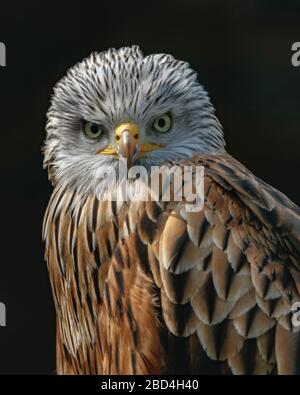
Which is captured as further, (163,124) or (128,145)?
(163,124)

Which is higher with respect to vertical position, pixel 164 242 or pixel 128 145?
pixel 128 145

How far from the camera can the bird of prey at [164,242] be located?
1.93m

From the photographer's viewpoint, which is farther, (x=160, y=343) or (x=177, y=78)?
(x=177, y=78)

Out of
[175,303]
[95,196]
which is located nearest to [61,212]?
[95,196]

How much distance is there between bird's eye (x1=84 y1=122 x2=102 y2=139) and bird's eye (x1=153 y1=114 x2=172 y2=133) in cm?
11

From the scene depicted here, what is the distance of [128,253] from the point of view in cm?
198

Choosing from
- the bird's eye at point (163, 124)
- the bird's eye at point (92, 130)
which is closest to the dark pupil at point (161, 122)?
the bird's eye at point (163, 124)

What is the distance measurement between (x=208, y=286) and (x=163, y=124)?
13.6 inches

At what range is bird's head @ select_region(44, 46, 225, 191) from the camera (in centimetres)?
199

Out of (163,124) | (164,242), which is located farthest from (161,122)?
(164,242)

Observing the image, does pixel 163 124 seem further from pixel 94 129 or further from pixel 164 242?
pixel 164 242

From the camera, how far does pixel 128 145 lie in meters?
1.92

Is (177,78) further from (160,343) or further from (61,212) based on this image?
(160,343)

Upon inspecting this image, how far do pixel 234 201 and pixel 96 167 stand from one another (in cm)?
29
